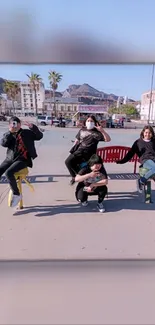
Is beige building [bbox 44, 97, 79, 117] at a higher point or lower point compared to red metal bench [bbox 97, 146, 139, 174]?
higher

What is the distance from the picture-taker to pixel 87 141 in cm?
348

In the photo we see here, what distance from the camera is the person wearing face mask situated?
11.1 feet

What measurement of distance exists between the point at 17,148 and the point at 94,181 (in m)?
1.06

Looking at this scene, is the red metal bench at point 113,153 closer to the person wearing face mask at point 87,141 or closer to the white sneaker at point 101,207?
the person wearing face mask at point 87,141

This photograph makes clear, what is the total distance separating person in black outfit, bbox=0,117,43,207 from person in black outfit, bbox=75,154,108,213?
2.42 ft

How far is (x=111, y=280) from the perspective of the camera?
199 centimetres

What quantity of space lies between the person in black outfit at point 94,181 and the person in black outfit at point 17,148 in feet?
2.42

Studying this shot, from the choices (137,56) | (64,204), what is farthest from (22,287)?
(137,56)

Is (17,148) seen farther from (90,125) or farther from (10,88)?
(10,88)

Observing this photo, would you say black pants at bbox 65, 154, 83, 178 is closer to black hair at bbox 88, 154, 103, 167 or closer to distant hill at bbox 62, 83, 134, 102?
black hair at bbox 88, 154, 103, 167

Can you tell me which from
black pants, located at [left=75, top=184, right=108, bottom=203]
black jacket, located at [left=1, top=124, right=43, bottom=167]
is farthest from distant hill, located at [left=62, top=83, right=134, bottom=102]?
black pants, located at [left=75, top=184, right=108, bottom=203]

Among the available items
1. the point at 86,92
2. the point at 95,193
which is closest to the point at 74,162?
the point at 95,193

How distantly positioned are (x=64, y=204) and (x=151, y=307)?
1.85m

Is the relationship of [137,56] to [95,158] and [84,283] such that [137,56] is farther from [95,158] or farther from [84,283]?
[84,283]
